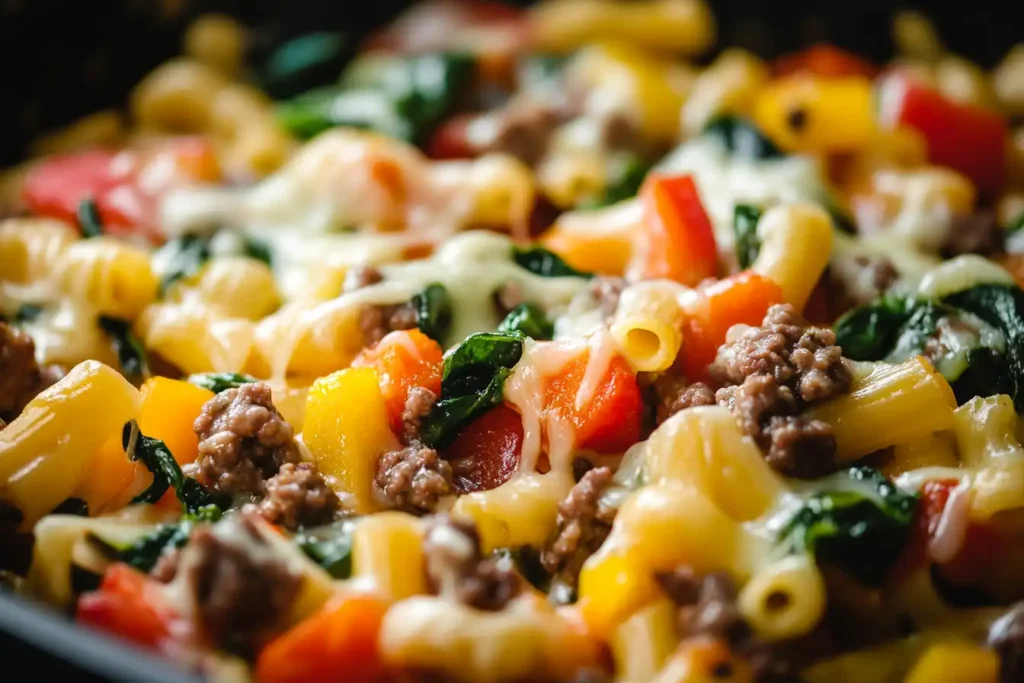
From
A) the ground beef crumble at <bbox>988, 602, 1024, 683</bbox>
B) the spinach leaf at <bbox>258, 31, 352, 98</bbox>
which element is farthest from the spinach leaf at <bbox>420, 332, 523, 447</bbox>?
the spinach leaf at <bbox>258, 31, 352, 98</bbox>

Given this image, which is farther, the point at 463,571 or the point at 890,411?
the point at 890,411

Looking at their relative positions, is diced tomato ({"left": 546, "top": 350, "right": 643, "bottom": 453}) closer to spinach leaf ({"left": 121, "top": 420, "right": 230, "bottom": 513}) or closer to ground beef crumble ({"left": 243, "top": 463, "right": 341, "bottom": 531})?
ground beef crumble ({"left": 243, "top": 463, "right": 341, "bottom": 531})

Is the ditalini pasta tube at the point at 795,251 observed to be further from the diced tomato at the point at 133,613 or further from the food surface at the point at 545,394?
the diced tomato at the point at 133,613

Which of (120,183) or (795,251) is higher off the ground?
(795,251)

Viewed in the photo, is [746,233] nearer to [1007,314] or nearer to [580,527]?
[1007,314]

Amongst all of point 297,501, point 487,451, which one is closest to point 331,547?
point 297,501

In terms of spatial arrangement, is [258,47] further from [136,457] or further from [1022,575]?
[1022,575]

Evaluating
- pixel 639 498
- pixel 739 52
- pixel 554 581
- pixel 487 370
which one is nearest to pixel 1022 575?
pixel 639 498
